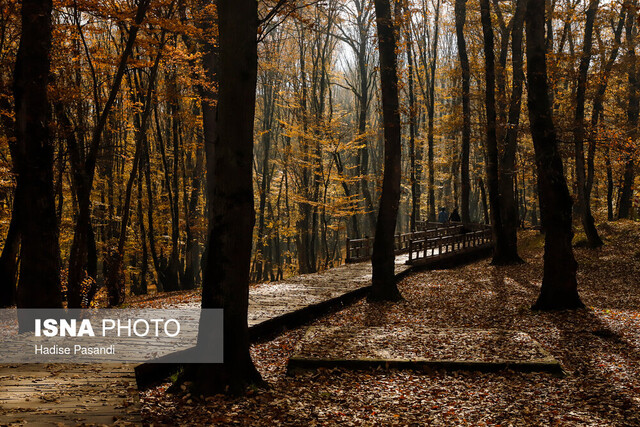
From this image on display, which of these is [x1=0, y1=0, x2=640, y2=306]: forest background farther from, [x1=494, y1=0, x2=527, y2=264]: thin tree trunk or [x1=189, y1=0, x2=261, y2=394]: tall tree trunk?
[x1=189, y1=0, x2=261, y2=394]: tall tree trunk

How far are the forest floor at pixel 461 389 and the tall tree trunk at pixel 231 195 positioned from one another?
0.39 metres

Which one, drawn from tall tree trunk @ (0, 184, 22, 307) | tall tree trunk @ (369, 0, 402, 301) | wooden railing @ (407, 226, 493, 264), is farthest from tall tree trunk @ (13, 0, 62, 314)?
wooden railing @ (407, 226, 493, 264)

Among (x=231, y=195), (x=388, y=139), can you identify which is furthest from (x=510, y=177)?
(x=231, y=195)

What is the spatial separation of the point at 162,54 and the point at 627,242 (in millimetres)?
17556

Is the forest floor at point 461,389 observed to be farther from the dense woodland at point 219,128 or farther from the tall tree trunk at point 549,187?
the dense woodland at point 219,128

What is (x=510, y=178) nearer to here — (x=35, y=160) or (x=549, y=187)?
(x=549, y=187)

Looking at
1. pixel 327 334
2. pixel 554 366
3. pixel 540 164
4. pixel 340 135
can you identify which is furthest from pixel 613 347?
pixel 340 135

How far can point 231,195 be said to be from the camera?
535cm

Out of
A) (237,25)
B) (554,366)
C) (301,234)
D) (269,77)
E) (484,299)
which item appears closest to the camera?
(237,25)

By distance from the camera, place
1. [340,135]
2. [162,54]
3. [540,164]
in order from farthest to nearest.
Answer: [340,135]
[162,54]
[540,164]

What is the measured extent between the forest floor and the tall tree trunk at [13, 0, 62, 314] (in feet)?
9.97

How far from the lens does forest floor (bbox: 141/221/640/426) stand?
503cm

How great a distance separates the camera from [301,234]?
25.5 meters

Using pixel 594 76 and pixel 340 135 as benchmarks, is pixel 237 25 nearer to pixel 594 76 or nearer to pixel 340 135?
pixel 594 76
